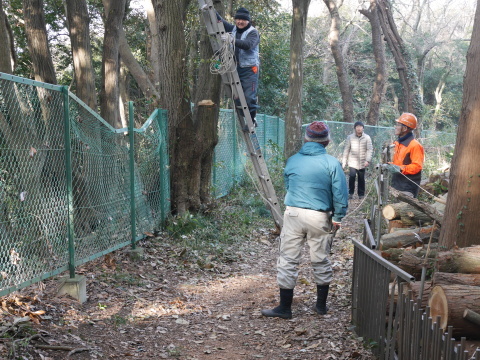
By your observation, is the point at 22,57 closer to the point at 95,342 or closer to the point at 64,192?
the point at 64,192

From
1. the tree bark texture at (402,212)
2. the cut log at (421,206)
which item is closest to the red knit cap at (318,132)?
the cut log at (421,206)

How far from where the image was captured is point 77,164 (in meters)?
6.28

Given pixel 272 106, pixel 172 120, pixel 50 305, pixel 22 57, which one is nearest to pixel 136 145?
pixel 172 120

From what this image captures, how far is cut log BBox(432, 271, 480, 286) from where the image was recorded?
455 centimetres

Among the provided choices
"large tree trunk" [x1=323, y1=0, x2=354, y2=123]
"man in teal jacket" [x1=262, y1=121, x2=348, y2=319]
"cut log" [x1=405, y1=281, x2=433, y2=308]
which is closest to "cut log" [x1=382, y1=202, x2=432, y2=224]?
"man in teal jacket" [x1=262, y1=121, x2=348, y2=319]

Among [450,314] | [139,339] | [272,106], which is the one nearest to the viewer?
[450,314]

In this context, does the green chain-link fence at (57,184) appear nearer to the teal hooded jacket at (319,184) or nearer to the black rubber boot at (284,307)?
the black rubber boot at (284,307)

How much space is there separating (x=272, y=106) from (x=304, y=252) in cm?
1798

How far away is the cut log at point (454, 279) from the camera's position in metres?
4.55

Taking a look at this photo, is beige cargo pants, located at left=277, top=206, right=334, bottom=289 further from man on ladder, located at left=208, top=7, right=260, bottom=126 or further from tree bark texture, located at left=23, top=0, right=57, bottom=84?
tree bark texture, located at left=23, top=0, right=57, bottom=84

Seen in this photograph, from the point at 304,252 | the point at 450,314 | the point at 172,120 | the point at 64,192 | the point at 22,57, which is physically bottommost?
the point at 304,252

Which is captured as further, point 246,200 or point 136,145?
point 246,200

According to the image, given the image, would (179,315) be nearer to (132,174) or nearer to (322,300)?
(322,300)

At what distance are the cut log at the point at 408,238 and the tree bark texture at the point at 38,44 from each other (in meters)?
6.74
